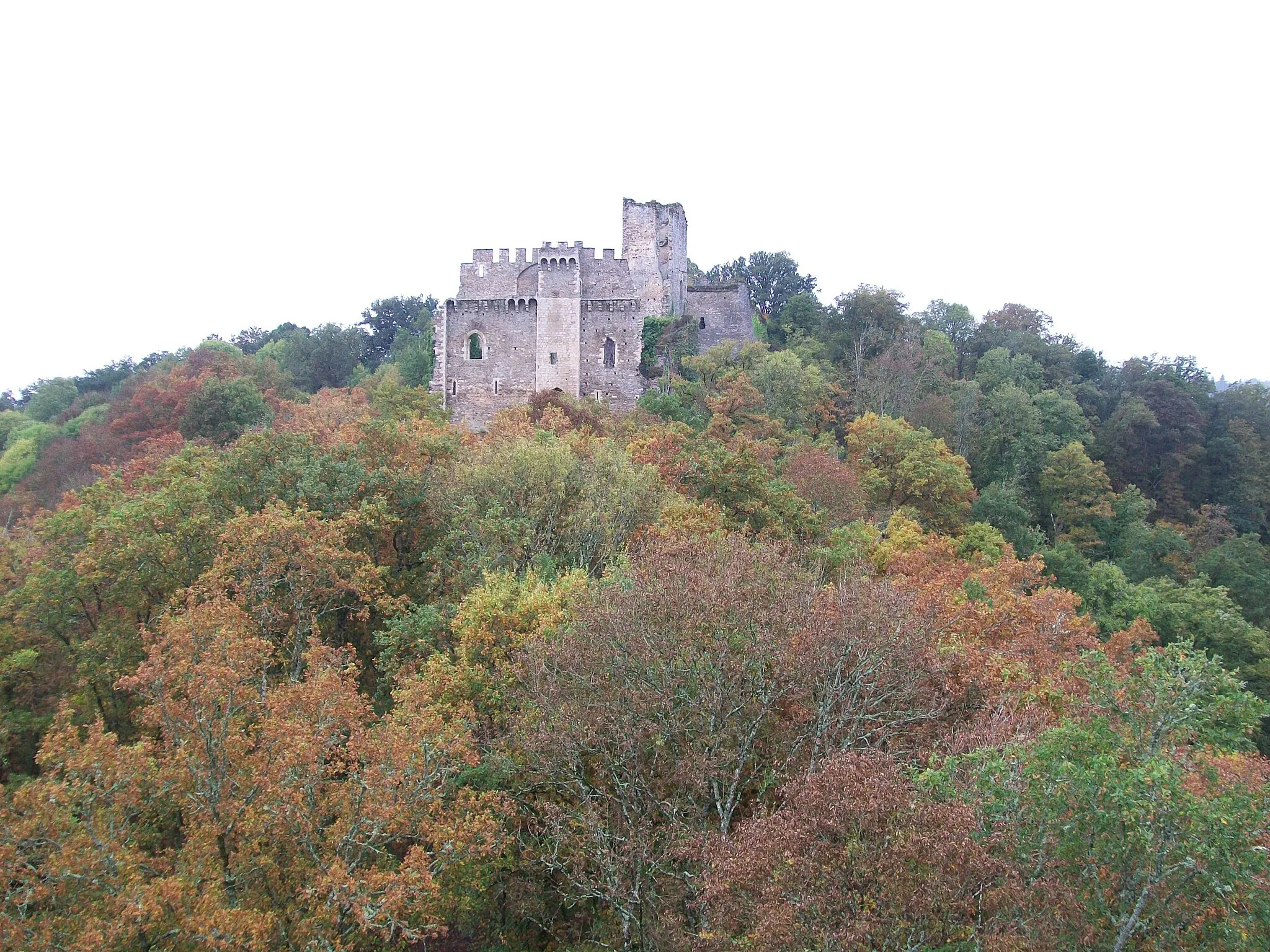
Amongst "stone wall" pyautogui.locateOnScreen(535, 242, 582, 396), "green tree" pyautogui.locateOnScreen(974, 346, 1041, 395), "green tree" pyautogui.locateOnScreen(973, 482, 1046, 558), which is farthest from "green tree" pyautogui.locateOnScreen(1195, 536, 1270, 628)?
"stone wall" pyautogui.locateOnScreen(535, 242, 582, 396)

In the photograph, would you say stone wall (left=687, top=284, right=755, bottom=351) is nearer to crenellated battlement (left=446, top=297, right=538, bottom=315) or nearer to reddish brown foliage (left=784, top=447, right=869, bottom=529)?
crenellated battlement (left=446, top=297, right=538, bottom=315)

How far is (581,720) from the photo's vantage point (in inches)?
496

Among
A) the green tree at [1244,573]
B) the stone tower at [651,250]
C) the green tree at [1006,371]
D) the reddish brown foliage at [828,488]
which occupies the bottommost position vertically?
the green tree at [1244,573]

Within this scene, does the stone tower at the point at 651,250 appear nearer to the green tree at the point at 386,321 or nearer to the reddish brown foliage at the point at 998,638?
the reddish brown foliage at the point at 998,638

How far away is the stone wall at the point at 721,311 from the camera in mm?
44031

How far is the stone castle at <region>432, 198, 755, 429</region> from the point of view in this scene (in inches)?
1603

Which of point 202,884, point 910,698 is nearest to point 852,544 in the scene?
point 910,698

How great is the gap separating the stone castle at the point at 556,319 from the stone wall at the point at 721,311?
1962 mm

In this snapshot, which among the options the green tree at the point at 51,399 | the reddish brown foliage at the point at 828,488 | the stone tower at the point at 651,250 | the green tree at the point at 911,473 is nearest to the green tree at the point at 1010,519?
the green tree at the point at 911,473

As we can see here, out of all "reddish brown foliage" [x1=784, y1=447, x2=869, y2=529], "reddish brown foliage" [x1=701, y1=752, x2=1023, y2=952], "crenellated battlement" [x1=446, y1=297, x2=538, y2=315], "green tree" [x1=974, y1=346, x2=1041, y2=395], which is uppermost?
"crenellated battlement" [x1=446, y1=297, x2=538, y2=315]

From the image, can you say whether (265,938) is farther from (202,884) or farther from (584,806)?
(584,806)

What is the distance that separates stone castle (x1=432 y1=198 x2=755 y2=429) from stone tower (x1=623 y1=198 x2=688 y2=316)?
0.14 feet

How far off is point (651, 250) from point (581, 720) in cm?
3251

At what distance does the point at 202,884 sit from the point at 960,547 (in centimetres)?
2529
